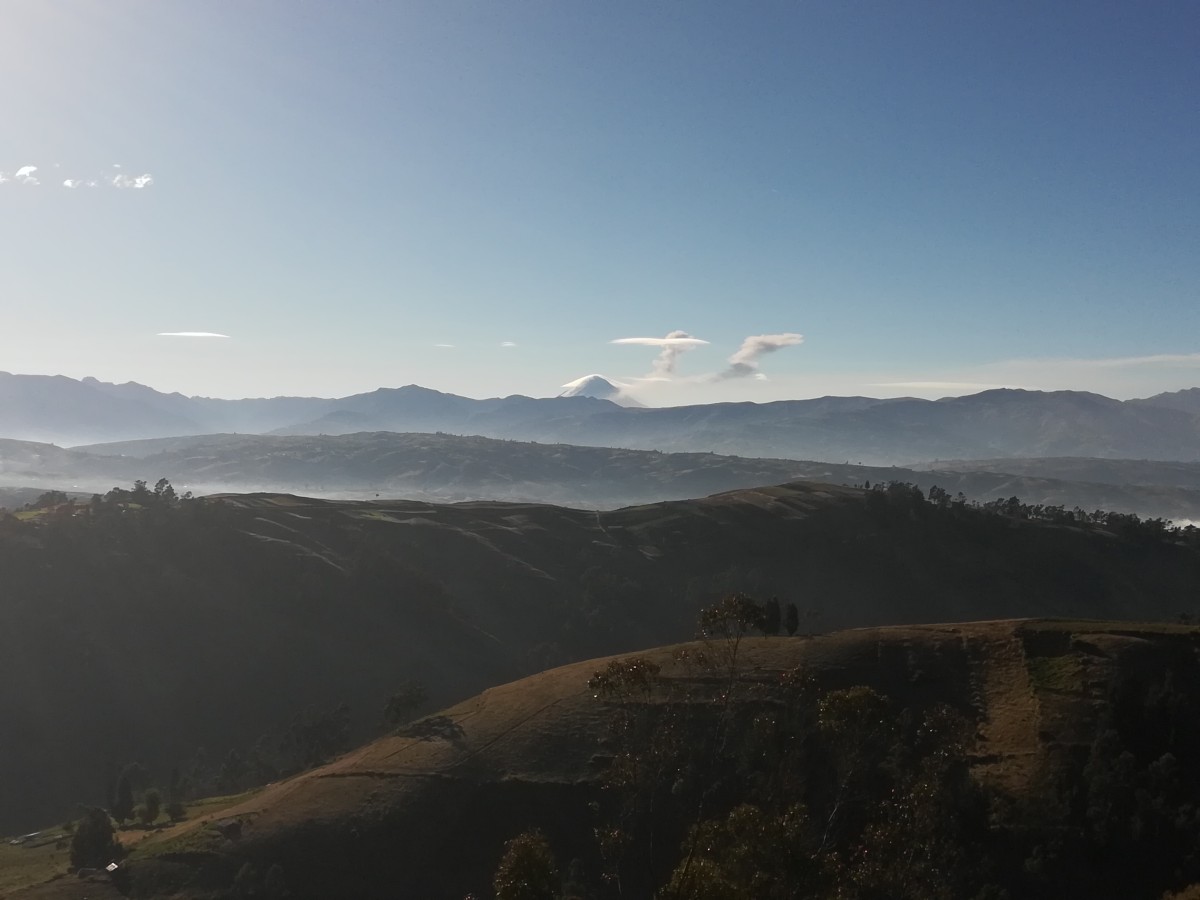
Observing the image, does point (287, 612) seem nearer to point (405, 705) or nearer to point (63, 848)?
point (405, 705)

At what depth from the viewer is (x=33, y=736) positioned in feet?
416

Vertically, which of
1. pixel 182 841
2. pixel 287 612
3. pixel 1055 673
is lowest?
pixel 287 612

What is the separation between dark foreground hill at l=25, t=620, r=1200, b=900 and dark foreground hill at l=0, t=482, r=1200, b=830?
61231 mm

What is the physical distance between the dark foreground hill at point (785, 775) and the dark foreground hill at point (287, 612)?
61.2 m

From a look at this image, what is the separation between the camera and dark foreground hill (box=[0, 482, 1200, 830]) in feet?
439

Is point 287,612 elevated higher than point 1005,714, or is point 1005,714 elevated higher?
point 1005,714

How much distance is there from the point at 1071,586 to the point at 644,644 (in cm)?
10187

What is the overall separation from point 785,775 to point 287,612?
141 m

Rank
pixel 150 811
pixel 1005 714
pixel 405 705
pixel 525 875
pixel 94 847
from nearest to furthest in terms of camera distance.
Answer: pixel 525 875
pixel 1005 714
pixel 94 847
pixel 150 811
pixel 405 705

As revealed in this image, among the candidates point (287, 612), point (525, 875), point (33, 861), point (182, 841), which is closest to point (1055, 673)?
point (525, 875)

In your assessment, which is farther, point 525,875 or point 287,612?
point 287,612

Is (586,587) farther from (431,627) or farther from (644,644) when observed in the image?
(431,627)

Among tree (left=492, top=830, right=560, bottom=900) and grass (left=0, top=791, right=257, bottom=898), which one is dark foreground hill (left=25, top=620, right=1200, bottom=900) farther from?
tree (left=492, top=830, right=560, bottom=900)

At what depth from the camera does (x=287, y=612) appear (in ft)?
546
